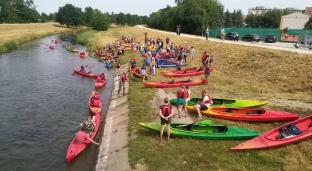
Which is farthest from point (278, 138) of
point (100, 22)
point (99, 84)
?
point (100, 22)

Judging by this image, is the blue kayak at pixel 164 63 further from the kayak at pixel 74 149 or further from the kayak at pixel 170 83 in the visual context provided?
the kayak at pixel 74 149

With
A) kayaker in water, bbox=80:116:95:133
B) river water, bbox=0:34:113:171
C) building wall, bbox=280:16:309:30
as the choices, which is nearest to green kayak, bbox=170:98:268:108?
kayaker in water, bbox=80:116:95:133

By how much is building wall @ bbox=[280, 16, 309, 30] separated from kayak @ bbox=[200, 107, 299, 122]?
7011cm

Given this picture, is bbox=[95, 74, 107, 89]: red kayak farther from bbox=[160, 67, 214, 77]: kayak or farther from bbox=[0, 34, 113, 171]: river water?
bbox=[160, 67, 214, 77]: kayak

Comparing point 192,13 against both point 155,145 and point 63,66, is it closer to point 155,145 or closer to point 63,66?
point 63,66

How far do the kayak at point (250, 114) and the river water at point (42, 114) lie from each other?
6.06 meters

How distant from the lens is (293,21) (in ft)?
244

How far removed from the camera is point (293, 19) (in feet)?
244

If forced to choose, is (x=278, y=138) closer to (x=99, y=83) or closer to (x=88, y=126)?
(x=88, y=126)

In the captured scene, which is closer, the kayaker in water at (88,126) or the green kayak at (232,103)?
the kayaker in water at (88,126)

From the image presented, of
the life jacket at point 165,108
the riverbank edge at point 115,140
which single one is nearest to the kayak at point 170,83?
the riverbank edge at point 115,140

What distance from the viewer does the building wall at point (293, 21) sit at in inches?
2926

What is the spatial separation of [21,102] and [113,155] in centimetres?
1047

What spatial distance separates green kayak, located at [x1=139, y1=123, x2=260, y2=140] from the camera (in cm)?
1060
